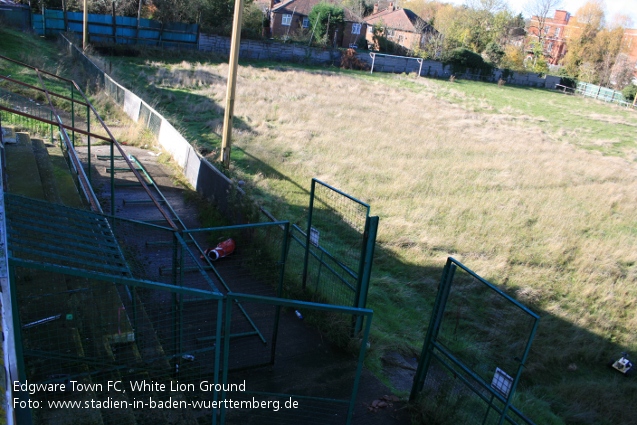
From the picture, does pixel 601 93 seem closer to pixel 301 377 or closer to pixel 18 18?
pixel 18 18

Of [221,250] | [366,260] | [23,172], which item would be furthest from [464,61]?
[366,260]

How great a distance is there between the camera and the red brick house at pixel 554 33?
99.2m

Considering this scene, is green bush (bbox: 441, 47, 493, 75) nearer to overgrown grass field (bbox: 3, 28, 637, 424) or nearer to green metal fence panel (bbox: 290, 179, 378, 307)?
overgrown grass field (bbox: 3, 28, 637, 424)

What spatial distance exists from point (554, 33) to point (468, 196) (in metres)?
104

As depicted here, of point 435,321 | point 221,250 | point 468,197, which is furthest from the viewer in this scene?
point 468,197

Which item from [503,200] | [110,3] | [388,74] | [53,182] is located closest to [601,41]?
[388,74]

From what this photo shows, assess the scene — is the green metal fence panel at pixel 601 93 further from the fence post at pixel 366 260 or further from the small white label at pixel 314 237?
the fence post at pixel 366 260

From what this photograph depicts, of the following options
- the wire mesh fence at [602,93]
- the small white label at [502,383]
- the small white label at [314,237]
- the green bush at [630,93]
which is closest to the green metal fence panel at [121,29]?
the small white label at [314,237]

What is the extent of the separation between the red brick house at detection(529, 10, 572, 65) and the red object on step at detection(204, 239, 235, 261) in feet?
333

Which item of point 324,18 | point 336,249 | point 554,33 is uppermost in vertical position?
point 554,33

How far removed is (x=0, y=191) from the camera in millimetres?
5066

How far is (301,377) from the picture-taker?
6.80 metres

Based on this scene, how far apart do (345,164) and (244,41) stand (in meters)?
35.7

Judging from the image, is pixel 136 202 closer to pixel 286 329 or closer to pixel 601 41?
pixel 286 329
